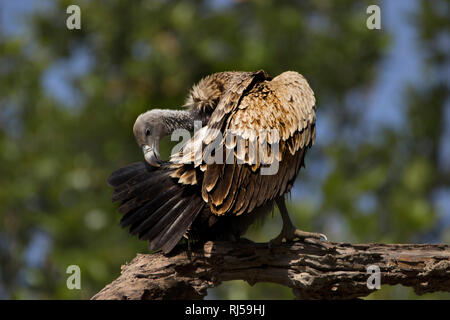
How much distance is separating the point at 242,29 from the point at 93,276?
458 inches

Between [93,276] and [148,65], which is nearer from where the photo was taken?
[93,276]

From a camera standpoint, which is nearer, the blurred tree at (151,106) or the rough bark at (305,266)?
the rough bark at (305,266)

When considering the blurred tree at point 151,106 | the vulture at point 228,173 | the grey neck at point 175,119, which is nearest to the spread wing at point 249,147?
the vulture at point 228,173

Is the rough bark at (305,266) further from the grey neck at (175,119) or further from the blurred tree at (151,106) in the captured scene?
the blurred tree at (151,106)

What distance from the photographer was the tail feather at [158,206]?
4160 mm

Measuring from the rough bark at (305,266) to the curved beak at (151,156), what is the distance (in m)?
0.63

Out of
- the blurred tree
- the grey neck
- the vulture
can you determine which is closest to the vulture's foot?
the vulture

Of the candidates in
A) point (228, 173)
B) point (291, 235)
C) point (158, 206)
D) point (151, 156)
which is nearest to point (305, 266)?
point (291, 235)

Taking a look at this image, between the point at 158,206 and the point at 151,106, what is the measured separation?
618 cm

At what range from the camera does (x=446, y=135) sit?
17.8 m

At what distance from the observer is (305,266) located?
427 cm

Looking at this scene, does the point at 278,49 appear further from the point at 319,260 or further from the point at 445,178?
the point at 319,260

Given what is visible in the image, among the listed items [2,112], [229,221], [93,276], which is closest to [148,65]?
[2,112]

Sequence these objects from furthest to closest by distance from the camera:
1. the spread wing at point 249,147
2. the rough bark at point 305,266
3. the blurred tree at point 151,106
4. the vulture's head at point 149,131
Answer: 1. the blurred tree at point 151,106
2. the vulture's head at point 149,131
3. the rough bark at point 305,266
4. the spread wing at point 249,147
